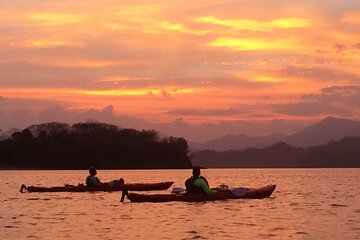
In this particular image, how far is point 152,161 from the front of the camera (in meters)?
176

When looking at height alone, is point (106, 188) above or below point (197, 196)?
above

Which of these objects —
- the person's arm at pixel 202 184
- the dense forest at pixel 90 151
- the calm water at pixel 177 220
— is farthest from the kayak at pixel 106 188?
the dense forest at pixel 90 151

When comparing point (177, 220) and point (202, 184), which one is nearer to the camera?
point (177, 220)

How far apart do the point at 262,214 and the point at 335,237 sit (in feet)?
24.6

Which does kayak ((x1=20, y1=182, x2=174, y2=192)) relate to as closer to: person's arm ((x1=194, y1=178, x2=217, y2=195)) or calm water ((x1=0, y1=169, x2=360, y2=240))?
calm water ((x1=0, y1=169, x2=360, y2=240))

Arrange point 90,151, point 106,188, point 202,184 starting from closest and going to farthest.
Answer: point 202,184 < point 106,188 < point 90,151

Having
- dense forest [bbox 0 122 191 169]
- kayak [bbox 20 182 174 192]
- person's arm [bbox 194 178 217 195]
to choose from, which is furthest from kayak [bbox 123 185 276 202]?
dense forest [bbox 0 122 191 169]

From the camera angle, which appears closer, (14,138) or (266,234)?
(266,234)

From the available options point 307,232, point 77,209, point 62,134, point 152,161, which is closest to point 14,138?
point 62,134

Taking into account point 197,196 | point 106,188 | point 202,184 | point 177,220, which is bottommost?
point 177,220

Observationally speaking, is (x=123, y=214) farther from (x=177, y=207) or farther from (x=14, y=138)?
(x=14, y=138)

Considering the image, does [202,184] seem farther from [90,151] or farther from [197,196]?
[90,151]

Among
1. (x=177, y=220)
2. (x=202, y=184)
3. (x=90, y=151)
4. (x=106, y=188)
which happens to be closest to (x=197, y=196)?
(x=202, y=184)

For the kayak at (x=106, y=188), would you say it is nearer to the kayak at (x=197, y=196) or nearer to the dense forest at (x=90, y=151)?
the kayak at (x=197, y=196)
